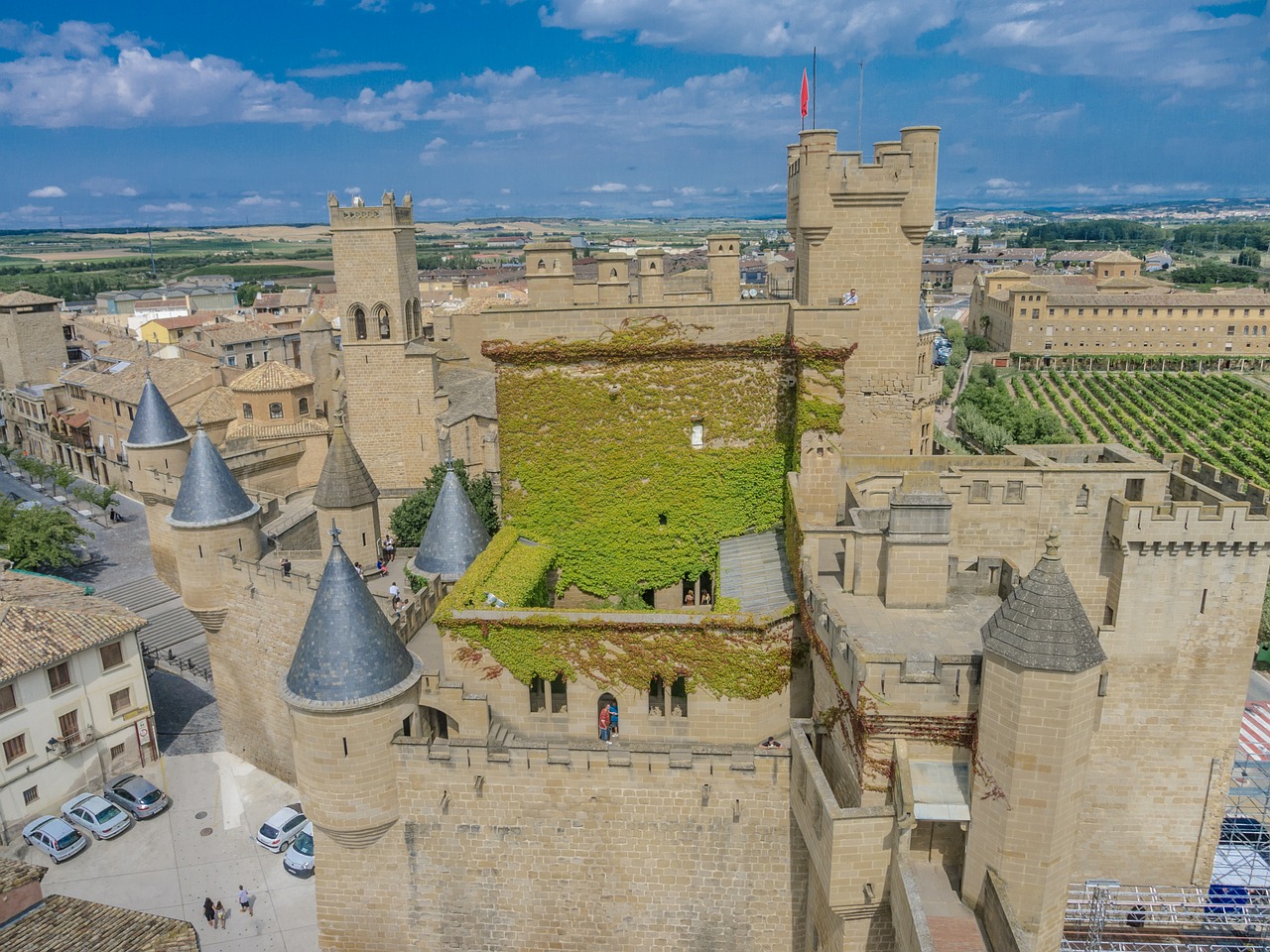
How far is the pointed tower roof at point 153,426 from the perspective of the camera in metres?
32.6

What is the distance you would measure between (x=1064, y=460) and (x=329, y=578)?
700 inches

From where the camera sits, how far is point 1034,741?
11.3 m

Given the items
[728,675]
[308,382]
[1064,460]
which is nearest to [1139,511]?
[1064,460]

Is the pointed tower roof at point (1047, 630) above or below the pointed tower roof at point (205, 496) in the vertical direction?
above

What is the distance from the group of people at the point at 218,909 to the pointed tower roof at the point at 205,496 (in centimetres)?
985

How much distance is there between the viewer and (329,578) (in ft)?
55.0

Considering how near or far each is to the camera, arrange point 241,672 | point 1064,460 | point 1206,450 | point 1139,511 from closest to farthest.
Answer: point 1139,511, point 1064,460, point 241,672, point 1206,450

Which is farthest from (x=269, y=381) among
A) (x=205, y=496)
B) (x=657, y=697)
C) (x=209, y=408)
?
(x=657, y=697)

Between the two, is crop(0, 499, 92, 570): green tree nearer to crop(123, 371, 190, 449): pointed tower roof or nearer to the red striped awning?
crop(123, 371, 190, 449): pointed tower roof

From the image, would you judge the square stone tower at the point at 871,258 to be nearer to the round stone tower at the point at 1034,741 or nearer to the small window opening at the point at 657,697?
the small window opening at the point at 657,697

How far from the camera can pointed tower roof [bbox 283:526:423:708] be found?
654 inches

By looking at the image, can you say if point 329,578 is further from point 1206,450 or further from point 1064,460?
point 1206,450

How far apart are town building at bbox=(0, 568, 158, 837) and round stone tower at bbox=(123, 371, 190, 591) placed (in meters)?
3.84

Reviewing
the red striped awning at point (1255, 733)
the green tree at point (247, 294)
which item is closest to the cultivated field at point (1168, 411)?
the red striped awning at point (1255, 733)
